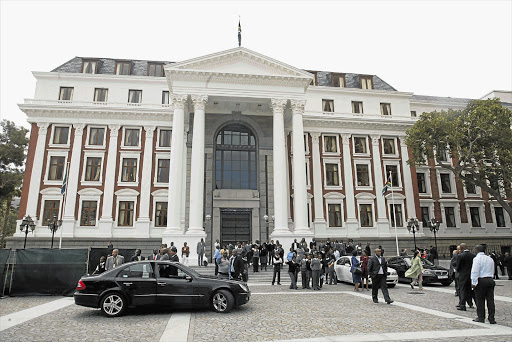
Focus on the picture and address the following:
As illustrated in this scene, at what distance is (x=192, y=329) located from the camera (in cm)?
813

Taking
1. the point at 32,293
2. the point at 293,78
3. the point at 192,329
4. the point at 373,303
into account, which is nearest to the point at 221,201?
the point at 293,78

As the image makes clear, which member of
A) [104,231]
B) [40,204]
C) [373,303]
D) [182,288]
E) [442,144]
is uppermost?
[442,144]

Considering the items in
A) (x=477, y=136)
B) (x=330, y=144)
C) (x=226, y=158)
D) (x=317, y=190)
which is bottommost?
(x=317, y=190)

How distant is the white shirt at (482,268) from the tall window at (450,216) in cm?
3191

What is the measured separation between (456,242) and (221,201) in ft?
81.9

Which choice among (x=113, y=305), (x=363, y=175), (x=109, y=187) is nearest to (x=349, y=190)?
(x=363, y=175)

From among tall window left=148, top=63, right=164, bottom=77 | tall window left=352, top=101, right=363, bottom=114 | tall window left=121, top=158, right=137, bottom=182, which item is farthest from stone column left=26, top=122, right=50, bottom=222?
tall window left=352, top=101, right=363, bottom=114

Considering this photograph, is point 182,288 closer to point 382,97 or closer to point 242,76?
point 242,76

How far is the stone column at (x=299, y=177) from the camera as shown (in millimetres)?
28281

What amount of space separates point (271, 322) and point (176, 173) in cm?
2050

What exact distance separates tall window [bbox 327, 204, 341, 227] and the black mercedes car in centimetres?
2519

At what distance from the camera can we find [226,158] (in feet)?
110

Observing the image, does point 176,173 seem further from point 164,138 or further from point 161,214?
point 164,138

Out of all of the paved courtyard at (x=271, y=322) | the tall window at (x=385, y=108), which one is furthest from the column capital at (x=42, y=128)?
the tall window at (x=385, y=108)
